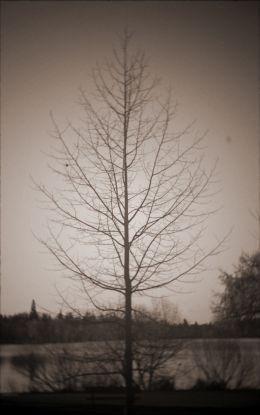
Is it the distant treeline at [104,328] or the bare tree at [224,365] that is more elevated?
the distant treeline at [104,328]

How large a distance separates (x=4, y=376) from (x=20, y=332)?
85.2 feet

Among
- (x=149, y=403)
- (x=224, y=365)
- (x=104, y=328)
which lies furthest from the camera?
(x=224, y=365)

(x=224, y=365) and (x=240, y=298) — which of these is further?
(x=224, y=365)

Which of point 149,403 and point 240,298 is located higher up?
point 240,298

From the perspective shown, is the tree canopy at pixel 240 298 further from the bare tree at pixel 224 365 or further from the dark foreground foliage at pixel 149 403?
the bare tree at pixel 224 365

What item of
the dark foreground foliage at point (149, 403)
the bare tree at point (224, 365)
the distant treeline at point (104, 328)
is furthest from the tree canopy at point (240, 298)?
the bare tree at point (224, 365)

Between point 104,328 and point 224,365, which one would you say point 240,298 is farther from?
point 224,365

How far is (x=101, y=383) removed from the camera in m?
28.4

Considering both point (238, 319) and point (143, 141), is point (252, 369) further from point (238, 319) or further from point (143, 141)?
point (143, 141)

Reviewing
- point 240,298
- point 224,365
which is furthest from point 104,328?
point 224,365

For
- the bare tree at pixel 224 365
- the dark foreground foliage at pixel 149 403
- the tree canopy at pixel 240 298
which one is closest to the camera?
the tree canopy at pixel 240 298

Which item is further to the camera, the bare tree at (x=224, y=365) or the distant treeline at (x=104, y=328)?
the bare tree at (x=224, y=365)

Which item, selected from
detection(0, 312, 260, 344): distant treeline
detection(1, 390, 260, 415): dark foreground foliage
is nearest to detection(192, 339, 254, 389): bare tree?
detection(1, 390, 260, 415): dark foreground foliage

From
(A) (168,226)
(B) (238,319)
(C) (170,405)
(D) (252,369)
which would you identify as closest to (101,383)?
(C) (170,405)
